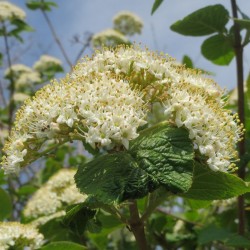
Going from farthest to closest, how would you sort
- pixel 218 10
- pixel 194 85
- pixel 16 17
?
pixel 16 17 → pixel 218 10 → pixel 194 85

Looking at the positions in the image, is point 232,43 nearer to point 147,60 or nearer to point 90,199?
point 147,60

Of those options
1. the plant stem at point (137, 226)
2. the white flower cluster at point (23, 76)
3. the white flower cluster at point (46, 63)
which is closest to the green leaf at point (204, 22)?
the plant stem at point (137, 226)

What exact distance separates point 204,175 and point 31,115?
50cm

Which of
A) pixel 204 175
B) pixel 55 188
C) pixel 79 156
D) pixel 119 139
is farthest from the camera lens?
pixel 79 156

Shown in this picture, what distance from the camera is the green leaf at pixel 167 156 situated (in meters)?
1.25

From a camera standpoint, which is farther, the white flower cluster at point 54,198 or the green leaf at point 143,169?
the white flower cluster at point 54,198

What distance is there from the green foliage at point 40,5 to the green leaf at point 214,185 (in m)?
3.55

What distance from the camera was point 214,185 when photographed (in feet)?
4.72

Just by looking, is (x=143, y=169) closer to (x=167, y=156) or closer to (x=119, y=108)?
(x=167, y=156)

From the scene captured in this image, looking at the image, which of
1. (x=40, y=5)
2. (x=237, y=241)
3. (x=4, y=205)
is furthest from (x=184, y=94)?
(x=40, y=5)

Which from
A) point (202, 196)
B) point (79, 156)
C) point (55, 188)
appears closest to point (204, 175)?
point (202, 196)

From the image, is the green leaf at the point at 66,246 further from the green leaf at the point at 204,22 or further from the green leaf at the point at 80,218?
the green leaf at the point at 204,22

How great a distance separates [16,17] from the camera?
5.08 metres

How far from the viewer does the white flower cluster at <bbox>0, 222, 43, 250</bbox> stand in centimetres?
213
